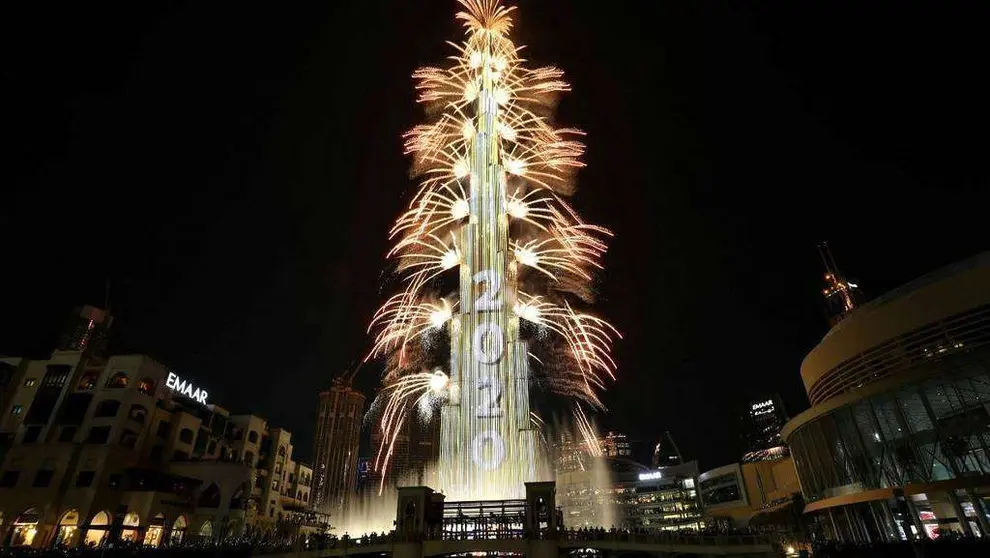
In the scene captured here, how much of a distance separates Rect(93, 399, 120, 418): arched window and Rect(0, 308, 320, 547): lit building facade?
0.12 meters

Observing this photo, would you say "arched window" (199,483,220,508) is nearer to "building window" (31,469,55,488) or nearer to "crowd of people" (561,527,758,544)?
"building window" (31,469,55,488)

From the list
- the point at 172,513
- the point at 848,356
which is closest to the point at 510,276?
the point at 848,356

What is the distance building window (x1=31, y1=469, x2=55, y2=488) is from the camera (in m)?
59.1

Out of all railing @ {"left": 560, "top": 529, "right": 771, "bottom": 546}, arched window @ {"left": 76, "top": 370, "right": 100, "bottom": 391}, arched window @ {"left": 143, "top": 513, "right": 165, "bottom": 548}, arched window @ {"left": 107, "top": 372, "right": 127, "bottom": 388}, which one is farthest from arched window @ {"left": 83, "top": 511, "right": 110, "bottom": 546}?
railing @ {"left": 560, "top": 529, "right": 771, "bottom": 546}

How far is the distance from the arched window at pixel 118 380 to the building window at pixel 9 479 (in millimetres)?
12323

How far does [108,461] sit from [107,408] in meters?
7.35

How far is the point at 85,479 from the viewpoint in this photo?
2372 inches

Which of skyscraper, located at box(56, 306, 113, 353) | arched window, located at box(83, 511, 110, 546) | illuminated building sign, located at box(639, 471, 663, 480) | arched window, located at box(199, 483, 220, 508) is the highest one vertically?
skyscraper, located at box(56, 306, 113, 353)

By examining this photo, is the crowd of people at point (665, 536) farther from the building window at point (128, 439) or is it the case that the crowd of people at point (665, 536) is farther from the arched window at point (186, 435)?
the arched window at point (186, 435)

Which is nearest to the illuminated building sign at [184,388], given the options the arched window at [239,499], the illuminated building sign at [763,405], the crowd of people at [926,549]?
the arched window at [239,499]

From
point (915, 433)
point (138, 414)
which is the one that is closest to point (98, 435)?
point (138, 414)

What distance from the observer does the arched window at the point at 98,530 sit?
5692 cm

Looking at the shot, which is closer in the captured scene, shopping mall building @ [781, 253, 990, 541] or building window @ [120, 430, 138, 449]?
shopping mall building @ [781, 253, 990, 541]

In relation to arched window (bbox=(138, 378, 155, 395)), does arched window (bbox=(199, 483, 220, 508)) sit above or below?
below
